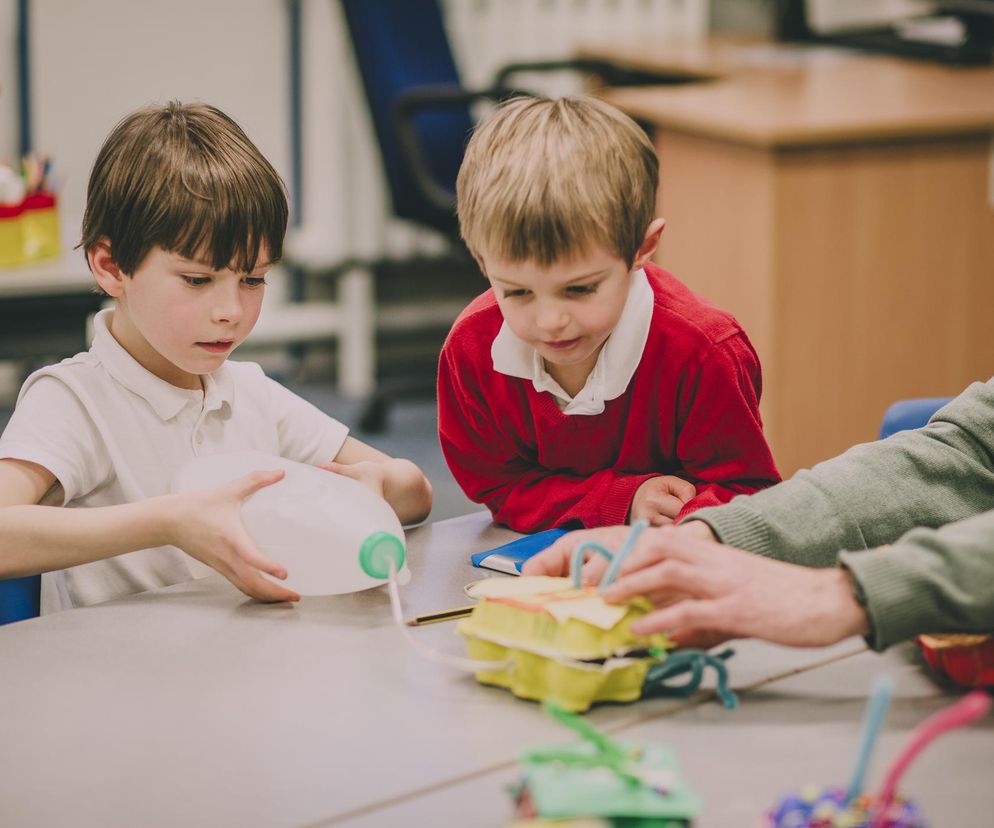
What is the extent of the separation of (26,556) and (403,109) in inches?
91.9

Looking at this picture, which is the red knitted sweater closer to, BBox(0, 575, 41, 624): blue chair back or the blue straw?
BBox(0, 575, 41, 624): blue chair back

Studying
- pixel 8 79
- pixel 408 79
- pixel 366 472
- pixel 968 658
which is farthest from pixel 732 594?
pixel 8 79

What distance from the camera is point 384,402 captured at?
12.2ft

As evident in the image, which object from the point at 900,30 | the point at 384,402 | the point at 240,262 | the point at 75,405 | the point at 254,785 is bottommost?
the point at 384,402

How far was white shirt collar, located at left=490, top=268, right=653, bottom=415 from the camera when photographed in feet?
4.43

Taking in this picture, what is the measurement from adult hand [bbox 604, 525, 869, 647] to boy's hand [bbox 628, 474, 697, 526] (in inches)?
12.5

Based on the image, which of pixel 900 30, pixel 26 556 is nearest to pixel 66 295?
pixel 26 556

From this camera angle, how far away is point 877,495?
1.16 metres

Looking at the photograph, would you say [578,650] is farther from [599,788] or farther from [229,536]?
[229,536]

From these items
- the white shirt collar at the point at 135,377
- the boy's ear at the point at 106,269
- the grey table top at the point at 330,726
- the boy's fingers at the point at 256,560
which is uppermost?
the boy's ear at the point at 106,269

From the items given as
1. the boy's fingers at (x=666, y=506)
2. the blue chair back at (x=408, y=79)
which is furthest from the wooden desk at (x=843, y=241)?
the boy's fingers at (x=666, y=506)

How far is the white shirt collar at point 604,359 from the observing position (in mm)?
1351

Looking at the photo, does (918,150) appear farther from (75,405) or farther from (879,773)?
(879,773)

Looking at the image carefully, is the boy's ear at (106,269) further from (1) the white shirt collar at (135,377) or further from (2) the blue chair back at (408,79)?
(2) the blue chair back at (408,79)
